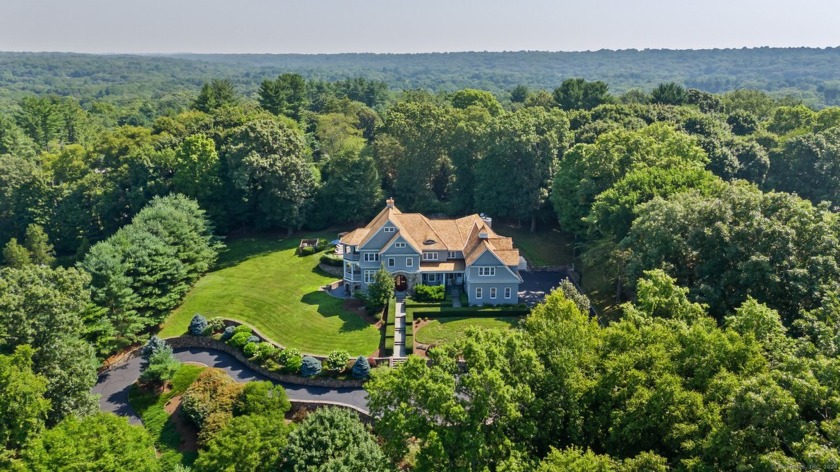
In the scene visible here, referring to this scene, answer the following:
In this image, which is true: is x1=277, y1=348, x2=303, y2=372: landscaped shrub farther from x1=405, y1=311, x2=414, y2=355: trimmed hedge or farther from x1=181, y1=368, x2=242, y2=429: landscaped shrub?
x1=405, y1=311, x2=414, y2=355: trimmed hedge

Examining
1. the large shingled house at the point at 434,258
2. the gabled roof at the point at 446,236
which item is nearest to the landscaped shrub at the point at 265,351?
the large shingled house at the point at 434,258

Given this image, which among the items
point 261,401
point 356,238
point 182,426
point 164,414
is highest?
point 356,238

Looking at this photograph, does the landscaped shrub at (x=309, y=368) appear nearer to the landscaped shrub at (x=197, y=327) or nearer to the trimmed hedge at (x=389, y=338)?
the trimmed hedge at (x=389, y=338)

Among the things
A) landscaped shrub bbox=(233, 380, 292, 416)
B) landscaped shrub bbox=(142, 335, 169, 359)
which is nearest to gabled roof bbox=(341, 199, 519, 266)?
landscaped shrub bbox=(142, 335, 169, 359)

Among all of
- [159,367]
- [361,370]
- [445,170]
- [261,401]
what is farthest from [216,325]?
[445,170]

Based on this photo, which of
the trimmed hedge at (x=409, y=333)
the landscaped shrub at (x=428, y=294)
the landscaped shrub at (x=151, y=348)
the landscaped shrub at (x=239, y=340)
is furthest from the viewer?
the landscaped shrub at (x=428, y=294)

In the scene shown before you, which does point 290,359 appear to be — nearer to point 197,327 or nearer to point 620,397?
point 197,327
